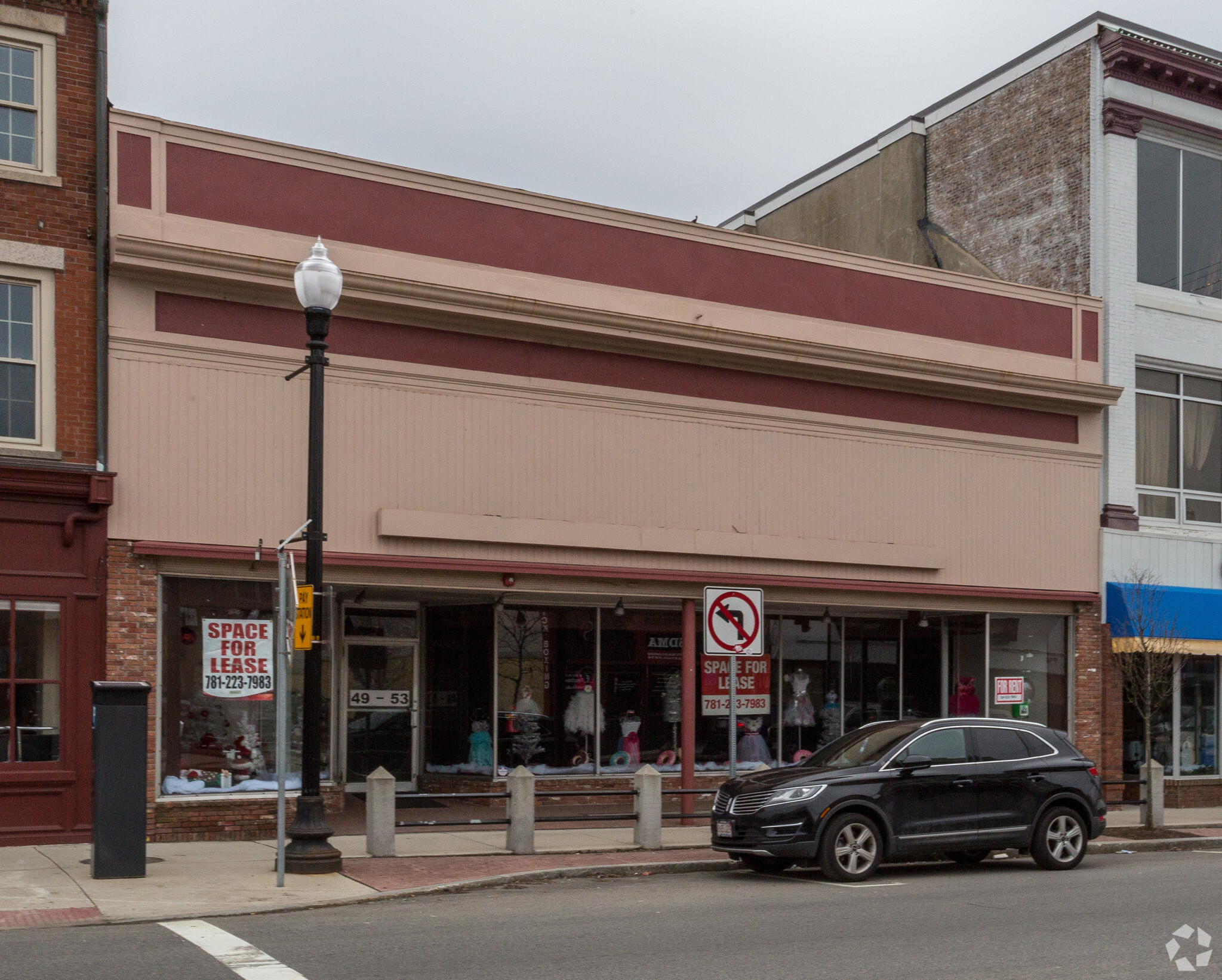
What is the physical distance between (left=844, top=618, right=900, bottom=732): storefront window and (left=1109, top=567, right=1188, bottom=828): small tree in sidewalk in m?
3.37

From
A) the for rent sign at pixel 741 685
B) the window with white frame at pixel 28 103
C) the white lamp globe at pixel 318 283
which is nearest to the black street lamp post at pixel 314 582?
the white lamp globe at pixel 318 283

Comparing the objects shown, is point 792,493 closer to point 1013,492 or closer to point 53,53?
point 1013,492

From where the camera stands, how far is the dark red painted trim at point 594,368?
16.2 m

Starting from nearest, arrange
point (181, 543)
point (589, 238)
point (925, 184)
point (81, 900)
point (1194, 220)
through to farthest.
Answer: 1. point (81, 900)
2. point (181, 543)
3. point (589, 238)
4. point (1194, 220)
5. point (925, 184)

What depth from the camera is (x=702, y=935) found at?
10.4 metres

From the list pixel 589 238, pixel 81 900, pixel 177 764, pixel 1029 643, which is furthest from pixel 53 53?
pixel 1029 643

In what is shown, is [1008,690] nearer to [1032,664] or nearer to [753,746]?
[1032,664]

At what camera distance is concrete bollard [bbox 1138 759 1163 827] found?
18.6 m

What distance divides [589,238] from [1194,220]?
1145cm

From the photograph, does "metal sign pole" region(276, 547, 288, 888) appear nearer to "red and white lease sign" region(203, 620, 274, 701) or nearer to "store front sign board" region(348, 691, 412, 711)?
"red and white lease sign" region(203, 620, 274, 701)

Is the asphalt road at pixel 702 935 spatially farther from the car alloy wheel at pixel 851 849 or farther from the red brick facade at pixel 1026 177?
the red brick facade at pixel 1026 177

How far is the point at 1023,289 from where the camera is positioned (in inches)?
870

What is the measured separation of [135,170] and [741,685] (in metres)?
10.8

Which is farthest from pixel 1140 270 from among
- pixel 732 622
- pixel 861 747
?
pixel 861 747
